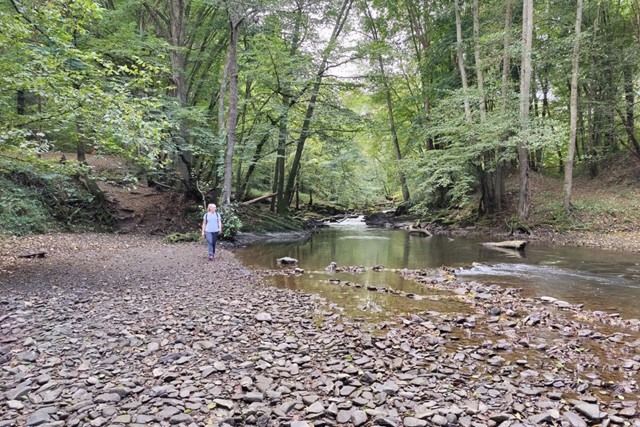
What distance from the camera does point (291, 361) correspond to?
4.33 metres

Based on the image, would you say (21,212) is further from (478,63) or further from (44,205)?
(478,63)

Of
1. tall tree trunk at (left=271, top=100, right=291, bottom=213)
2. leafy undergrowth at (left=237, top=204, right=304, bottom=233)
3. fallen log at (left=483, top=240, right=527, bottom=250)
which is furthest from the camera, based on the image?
tall tree trunk at (left=271, top=100, right=291, bottom=213)

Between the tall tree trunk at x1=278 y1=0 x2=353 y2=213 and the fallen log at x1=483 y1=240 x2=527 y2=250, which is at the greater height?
the tall tree trunk at x1=278 y1=0 x2=353 y2=213

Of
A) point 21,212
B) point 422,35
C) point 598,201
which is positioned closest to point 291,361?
point 21,212

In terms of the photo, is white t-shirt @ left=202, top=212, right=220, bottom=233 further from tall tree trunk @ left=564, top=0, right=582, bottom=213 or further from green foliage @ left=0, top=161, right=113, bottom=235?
tall tree trunk @ left=564, top=0, right=582, bottom=213

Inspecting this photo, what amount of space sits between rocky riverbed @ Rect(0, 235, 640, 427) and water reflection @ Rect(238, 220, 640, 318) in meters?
1.13

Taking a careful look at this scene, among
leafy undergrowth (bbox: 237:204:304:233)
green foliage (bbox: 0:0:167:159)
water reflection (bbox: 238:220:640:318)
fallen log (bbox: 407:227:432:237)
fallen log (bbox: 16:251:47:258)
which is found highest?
green foliage (bbox: 0:0:167:159)

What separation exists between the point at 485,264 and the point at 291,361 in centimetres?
894

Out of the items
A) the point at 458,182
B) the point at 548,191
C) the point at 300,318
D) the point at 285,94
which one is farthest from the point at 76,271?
the point at 548,191

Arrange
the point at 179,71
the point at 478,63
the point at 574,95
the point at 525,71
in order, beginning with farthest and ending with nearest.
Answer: the point at 478,63, the point at 179,71, the point at 574,95, the point at 525,71

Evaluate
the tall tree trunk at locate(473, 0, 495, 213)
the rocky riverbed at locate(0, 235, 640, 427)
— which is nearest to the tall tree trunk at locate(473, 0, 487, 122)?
the tall tree trunk at locate(473, 0, 495, 213)

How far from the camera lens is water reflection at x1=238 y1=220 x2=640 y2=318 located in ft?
25.3

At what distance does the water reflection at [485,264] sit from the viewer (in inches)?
303

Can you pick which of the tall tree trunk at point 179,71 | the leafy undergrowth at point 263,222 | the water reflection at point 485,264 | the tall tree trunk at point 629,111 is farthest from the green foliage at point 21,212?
the tall tree trunk at point 629,111
